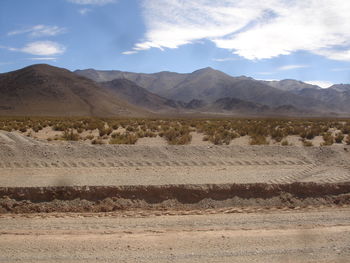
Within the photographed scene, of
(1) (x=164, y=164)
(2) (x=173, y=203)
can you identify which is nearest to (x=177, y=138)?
(1) (x=164, y=164)

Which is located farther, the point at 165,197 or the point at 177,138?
the point at 177,138

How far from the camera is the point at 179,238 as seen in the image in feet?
26.5

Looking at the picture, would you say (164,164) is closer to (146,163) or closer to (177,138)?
(146,163)

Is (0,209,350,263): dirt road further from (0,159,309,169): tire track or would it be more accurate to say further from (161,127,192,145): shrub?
(161,127,192,145): shrub

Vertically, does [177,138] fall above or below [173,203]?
above

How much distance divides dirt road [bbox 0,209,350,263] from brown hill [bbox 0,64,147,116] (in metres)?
78.8

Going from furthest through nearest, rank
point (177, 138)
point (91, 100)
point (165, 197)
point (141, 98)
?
point (141, 98)
point (91, 100)
point (177, 138)
point (165, 197)

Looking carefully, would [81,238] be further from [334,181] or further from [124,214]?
[334,181]

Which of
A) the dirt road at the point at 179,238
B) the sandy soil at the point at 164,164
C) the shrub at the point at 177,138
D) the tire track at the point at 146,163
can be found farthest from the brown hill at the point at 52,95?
the dirt road at the point at 179,238

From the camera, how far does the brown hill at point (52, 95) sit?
88750 mm

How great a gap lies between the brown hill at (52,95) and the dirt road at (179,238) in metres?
78.8

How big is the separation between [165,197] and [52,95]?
303 ft

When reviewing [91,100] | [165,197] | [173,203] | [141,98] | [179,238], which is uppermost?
[141,98]

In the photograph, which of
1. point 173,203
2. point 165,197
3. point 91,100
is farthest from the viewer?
point 91,100
